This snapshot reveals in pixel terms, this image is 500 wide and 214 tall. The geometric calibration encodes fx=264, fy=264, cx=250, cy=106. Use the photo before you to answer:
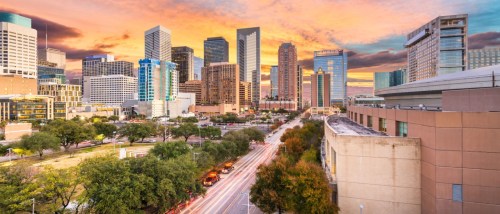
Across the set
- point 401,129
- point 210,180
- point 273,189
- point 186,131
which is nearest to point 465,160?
point 401,129

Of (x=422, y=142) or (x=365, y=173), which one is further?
(x=365, y=173)

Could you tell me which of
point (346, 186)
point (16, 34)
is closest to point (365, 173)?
point (346, 186)

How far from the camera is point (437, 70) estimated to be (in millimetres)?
116750

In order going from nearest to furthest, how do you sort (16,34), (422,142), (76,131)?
(422,142), (76,131), (16,34)

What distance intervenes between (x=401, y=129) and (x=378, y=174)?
6380mm

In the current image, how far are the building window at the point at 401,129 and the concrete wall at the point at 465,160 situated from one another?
4981mm

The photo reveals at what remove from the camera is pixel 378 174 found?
25.9 metres

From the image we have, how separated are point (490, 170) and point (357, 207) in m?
11.3

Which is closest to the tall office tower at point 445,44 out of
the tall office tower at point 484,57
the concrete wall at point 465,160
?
the tall office tower at point 484,57

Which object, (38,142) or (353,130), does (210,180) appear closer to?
(353,130)

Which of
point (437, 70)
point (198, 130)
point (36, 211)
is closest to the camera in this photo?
point (36, 211)

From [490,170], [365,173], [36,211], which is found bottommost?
[36,211]

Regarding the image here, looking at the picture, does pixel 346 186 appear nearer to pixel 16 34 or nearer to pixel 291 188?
pixel 291 188

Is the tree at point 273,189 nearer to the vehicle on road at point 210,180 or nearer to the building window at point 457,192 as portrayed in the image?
the building window at point 457,192
